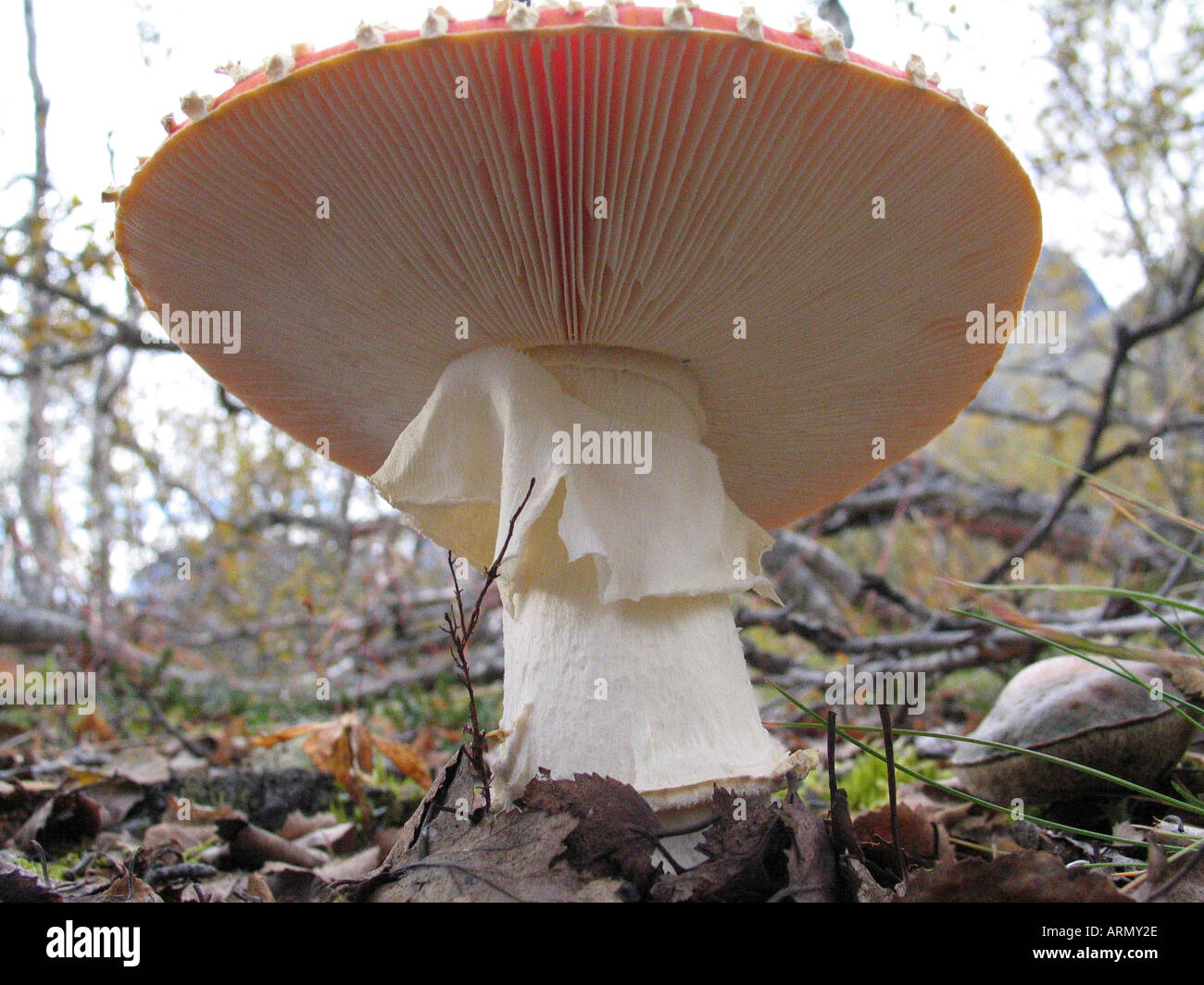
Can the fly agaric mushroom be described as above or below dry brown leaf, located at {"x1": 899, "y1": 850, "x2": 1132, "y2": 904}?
above

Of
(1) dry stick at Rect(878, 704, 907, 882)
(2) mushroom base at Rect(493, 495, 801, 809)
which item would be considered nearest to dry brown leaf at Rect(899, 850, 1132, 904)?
(1) dry stick at Rect(878, 704, 907, 882)

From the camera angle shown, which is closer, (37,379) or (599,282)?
(599,282)

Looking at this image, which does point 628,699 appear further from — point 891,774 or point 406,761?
point 406,761

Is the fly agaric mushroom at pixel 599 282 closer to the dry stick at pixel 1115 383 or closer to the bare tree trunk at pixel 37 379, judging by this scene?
the dry stick at pixel 1115 383

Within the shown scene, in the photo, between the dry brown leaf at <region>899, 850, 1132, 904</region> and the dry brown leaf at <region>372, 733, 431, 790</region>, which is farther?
the dry brown leaf at <region>372, 733, 431, 790</region>

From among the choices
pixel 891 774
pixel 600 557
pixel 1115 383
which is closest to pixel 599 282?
pixel 600 557

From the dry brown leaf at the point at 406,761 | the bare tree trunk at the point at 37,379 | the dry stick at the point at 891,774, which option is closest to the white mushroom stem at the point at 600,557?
the dry stick at the point at 891,774

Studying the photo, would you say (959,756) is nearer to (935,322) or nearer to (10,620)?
(935,322)

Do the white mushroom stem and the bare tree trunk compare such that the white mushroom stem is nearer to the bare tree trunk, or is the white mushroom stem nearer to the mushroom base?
the mushroom base
